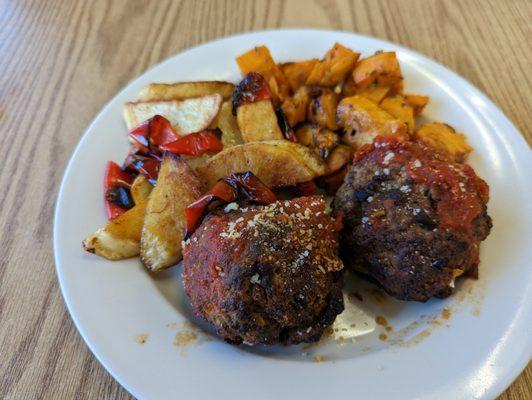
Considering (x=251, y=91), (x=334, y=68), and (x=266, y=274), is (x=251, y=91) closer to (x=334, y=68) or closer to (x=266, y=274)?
(x=334, y=68)

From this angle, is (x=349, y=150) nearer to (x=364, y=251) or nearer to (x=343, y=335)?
(x=364, y=251)

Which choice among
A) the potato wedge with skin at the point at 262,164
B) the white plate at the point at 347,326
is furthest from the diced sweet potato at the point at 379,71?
the potato wedge with skin at the point at 262,164

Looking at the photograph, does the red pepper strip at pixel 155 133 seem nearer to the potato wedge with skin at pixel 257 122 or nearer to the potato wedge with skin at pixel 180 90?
the potato wedge with skin at pixel 180 90

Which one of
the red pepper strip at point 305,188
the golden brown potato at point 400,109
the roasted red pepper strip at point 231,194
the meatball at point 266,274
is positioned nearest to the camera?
the meatball at point 266,274

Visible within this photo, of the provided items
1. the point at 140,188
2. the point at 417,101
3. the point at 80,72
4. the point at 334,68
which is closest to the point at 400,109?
the point at 417,101

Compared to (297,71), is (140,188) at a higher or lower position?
lower

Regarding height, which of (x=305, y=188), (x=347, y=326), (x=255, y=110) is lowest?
(x=347, y=326)
